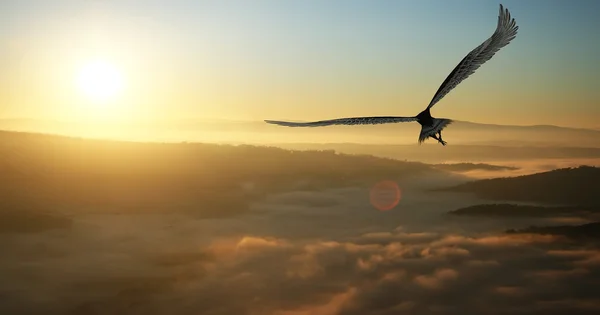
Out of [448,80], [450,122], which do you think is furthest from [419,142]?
[448,80]

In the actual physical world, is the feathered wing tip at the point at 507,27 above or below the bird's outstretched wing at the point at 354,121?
above

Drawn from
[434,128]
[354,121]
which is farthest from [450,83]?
[354,121]

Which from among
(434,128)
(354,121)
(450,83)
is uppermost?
(450,83)

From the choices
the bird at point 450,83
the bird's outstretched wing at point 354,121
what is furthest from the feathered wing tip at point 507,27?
the bird's outstretched wing at point 354,121

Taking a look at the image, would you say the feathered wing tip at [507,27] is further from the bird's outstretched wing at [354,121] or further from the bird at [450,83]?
the bird's outstretched wing at [354,121]

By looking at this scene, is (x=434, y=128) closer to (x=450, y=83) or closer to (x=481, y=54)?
(x=450, y=83)

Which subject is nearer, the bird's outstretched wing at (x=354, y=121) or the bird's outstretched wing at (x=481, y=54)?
the bird's outstretched wing at (x=354, y=121)

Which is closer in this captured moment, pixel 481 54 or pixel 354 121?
pixel 354 121
